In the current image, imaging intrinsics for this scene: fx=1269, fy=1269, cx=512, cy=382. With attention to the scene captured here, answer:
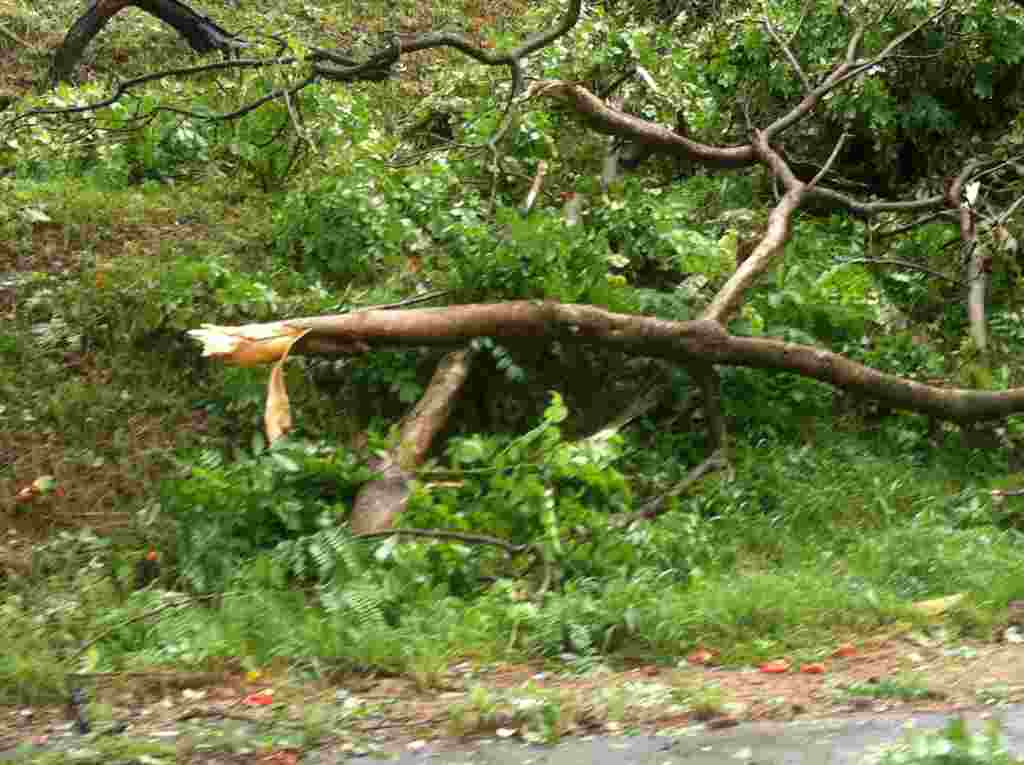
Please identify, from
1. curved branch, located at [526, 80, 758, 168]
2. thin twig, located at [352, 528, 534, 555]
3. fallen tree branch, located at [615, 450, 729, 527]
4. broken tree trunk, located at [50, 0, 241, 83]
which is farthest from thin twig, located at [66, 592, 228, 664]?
broken tree trunk, located at [50, 0, 241, 83]

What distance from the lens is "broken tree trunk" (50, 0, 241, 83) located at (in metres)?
10.7

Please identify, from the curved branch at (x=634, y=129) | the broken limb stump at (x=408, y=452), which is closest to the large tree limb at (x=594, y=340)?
the broken limb stump at (x=408, y=452)

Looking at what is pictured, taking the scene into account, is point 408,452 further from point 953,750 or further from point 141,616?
point 953,750

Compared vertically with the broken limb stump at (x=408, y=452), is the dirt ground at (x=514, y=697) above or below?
below

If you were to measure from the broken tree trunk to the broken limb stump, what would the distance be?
539 centimetres

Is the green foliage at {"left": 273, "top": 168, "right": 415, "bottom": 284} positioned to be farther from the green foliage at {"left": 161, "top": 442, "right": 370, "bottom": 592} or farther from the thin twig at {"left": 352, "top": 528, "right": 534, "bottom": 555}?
the thin twig at {"left": 352, "top": 528, "right": 534, "bottom": 555}

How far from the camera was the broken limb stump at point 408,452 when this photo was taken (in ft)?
18.5

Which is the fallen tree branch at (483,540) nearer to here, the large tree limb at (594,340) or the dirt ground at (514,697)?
the dirt ground at (514,697)

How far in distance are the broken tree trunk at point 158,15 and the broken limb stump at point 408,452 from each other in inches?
212

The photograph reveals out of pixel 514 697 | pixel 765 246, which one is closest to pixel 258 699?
pixel 514 697

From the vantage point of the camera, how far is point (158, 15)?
438 inches

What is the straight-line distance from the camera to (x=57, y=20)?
14.1m

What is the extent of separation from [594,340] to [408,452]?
4.05 ft

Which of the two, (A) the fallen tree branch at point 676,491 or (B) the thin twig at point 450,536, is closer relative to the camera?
(B) the thin twig at point 450,536
